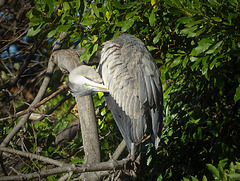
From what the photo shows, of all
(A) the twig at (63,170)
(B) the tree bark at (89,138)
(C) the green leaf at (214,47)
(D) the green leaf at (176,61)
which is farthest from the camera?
(D) the green leaf at (176,61)

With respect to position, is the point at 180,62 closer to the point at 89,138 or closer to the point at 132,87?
the point at 132,87

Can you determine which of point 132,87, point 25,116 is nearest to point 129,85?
point 132,87

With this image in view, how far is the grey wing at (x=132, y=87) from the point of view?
7.50 ft

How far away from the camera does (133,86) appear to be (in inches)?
90.5

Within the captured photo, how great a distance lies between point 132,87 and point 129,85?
24 millimetres

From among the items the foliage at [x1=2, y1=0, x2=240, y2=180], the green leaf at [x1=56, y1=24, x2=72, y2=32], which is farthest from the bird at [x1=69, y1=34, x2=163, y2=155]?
the green leaf at [x1=56, y1=24, x2=72, y2=32]

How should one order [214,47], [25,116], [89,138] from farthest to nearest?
[25,116], [89,138], [214,47]

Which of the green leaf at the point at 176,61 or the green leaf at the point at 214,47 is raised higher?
the green leaf at the point at 214,47

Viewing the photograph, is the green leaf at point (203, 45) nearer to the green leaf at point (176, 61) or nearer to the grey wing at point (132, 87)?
the green leaf at point (176, 61)

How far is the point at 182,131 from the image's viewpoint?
2967 millimetres

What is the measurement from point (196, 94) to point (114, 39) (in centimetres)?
91

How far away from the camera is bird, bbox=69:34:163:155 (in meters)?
2.29

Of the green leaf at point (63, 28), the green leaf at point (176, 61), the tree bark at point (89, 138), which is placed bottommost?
the tree bark at point (89, 138)

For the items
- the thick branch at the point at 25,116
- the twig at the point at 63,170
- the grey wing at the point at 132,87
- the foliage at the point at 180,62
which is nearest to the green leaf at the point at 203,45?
the foliage at the point at 180,62
